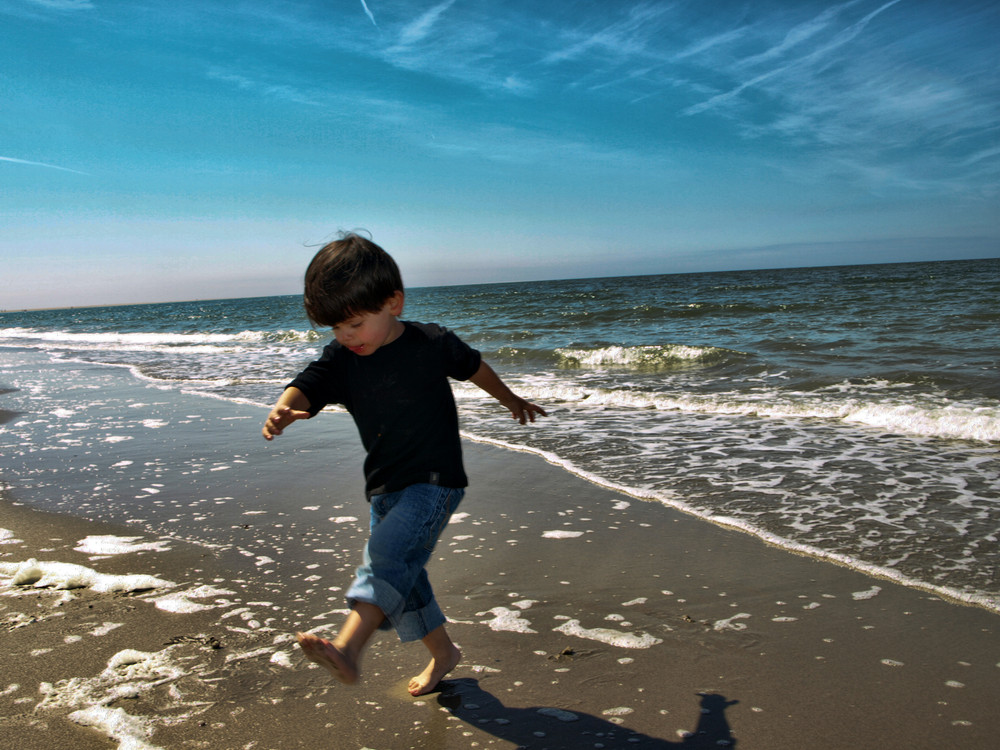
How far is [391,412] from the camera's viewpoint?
2209 millimetres

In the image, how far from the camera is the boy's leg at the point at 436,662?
2.29 metres

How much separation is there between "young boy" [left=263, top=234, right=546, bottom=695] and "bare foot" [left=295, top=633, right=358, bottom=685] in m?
0.14

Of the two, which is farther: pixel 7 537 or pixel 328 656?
pixel 7 537

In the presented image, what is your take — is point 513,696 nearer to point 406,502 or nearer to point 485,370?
point 406,502

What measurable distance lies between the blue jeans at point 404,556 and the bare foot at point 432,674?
5.0 inches

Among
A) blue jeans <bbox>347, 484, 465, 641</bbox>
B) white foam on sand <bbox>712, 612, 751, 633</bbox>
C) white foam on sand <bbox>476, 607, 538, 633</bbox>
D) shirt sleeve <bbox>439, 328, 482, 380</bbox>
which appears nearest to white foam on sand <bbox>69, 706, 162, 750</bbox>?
blue jeans <bbox>347, 484, 465, 641</bbox>

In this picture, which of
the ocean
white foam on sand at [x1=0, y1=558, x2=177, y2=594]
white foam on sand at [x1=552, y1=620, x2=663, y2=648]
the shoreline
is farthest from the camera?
the ocean

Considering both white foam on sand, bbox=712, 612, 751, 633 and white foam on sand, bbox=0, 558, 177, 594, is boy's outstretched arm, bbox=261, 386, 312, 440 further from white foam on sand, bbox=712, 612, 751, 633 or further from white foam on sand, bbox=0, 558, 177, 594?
white foam on sand, bbox=712, 612, 751, 633

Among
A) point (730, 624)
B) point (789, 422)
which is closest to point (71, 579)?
point (730, 624)

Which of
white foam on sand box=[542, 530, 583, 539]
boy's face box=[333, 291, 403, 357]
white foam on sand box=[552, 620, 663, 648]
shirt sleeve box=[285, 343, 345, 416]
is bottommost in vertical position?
white foam on sand box=[542, 530, 583, 539]

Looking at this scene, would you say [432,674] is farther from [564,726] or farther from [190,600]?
[190,600]

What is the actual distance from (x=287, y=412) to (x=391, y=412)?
0.33 meters

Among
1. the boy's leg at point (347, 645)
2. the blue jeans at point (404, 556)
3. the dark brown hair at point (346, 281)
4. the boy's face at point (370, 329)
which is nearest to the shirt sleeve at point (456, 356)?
the boy's face at point (370, 329)

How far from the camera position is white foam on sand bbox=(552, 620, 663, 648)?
259cm
